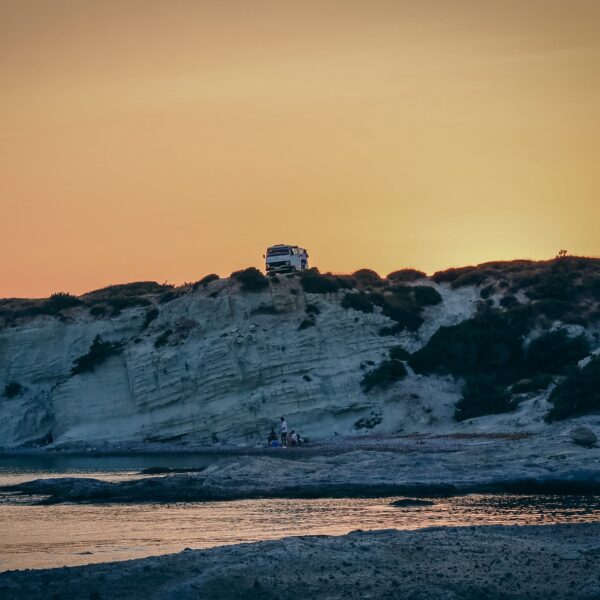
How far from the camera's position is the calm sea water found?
29.1m

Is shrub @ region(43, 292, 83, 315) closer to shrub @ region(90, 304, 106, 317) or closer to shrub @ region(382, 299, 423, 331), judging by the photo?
shrub @ region(90, 304, 106, 317)

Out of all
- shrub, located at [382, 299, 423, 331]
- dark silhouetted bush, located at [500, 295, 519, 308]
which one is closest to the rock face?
shrub, located at [382, 299, 423, 331]

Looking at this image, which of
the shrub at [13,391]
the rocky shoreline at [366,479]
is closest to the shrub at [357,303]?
the shrub at [13,391]

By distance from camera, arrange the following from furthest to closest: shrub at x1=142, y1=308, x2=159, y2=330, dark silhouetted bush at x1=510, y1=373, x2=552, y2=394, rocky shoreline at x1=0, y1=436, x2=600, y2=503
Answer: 1. shrub at x1=142, y1=308, x2=159, y2=330
2. dark silhouetted bush at x1=510, y1=373, x2=552, y2=394
3. rocky shoreline at x1=0, y1=436, x2=600, y2=503

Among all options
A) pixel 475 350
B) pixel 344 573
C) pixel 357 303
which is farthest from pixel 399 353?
pixel 344 573

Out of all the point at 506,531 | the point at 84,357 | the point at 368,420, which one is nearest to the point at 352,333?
the point at 368,420

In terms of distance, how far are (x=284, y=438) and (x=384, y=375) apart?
23.7 feet

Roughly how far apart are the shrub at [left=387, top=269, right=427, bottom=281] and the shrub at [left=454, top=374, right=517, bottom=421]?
19336 mm

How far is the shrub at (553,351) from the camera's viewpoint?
67.2 metres

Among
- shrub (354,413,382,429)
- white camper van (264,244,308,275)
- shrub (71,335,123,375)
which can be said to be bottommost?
shrub (354,413,382,429)

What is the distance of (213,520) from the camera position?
112 feet

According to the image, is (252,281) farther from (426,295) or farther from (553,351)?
(553,351)

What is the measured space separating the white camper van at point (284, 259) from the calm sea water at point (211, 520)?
41.1 m

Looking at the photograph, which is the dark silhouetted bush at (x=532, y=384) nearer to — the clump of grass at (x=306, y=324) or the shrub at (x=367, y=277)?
the clump of grass at (x=306, y=324)
